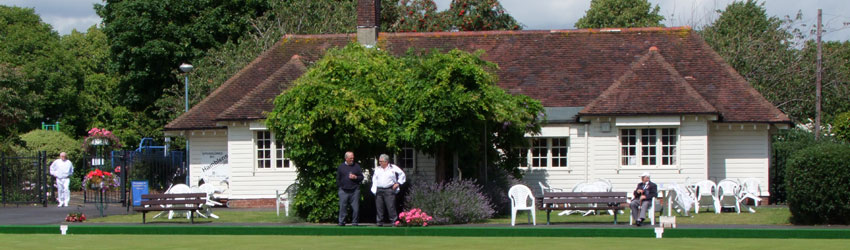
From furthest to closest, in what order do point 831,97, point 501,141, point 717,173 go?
point 831,97 → point 717,173 → point 501,141

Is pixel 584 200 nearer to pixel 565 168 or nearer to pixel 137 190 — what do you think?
pixel 565 168

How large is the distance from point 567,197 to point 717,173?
911cm

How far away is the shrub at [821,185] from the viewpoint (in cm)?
1770

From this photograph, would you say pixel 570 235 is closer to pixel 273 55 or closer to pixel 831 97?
pixel 273 55

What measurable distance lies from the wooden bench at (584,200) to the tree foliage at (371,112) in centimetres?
210

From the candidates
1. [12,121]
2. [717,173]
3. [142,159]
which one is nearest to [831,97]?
[717,173]

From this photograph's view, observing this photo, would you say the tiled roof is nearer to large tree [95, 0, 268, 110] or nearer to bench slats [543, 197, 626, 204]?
bench slats [543, 197, 626, 204]

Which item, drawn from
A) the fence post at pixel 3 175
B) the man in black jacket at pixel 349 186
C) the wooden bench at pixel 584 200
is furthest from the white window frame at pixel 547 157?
the fence post at pixel 3 175

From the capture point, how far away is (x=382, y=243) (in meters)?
15.0

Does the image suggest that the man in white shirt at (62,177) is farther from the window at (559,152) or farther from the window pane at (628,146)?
the window pane at (628,146)

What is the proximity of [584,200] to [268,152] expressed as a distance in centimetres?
1067

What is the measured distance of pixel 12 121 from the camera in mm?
38344

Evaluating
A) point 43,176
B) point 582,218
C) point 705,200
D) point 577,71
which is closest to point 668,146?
point 705,200

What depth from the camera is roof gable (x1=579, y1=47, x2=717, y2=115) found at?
24.7 m
